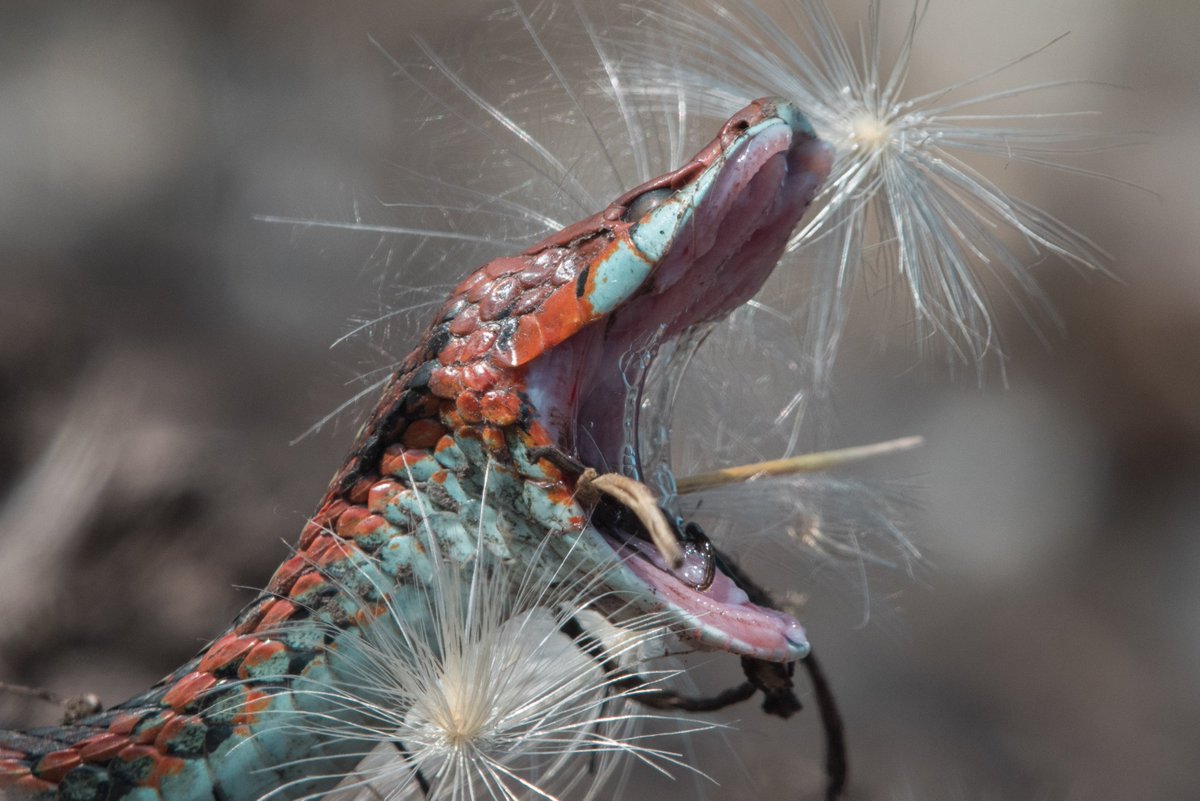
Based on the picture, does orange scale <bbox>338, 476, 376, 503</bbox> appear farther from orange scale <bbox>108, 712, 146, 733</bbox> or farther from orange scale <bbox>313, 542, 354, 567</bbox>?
orange scale <bbox>108, 712, 146, 733</bbox>

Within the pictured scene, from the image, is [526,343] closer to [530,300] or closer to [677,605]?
[530,300]

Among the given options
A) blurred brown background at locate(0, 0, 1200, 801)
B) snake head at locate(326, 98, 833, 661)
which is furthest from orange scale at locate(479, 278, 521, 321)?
blurred brown background at locate(0, 0, 1200, 801)

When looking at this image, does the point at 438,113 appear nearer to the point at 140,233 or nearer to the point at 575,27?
the point at 575,27

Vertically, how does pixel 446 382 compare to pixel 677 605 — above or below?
above

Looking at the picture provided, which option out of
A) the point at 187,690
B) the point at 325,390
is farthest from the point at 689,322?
the point at 325,390

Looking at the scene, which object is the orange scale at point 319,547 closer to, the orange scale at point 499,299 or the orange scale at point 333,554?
the orange scale at point 333,554

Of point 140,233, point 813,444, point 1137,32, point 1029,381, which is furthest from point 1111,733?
point 140,233

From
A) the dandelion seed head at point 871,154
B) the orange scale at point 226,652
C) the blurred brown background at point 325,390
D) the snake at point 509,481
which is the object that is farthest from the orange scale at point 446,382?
the blurred brown background at point 325,390
